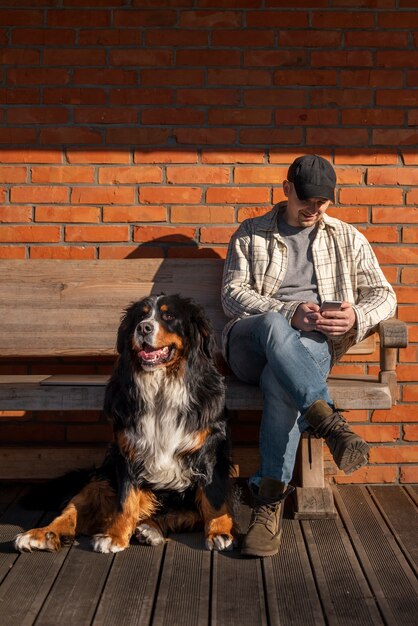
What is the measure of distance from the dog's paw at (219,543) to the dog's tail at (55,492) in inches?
26.7

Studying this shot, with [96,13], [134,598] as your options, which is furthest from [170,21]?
[134,598]

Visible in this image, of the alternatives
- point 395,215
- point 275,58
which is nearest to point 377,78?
point 275,58

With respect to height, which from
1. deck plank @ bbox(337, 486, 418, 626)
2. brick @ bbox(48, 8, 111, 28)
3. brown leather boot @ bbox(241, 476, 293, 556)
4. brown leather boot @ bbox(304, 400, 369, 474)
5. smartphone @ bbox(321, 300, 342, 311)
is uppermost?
brick @ bbox(48, 8, 111, 28)

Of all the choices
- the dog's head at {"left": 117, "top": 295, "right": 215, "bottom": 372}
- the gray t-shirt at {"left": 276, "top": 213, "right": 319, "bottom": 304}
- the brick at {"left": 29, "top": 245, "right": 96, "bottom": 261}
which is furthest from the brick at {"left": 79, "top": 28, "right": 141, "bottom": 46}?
the dog's head at {"left": 117, "top": 295, "right": 215, "bottom": 372}

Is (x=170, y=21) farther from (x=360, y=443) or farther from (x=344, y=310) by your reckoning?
(x=360, y=443)

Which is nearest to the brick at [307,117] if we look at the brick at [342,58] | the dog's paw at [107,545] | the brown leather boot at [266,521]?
the brick at [342,58]

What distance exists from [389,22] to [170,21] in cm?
114

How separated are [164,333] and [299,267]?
1020 mm

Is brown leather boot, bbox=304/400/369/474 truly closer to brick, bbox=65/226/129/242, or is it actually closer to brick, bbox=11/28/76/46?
brick, bbox=65/226/129/242

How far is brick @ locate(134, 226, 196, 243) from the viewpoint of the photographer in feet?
14.8

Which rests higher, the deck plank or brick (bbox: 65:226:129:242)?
brick (bbox: 65:226:129:242)

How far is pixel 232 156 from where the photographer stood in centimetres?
447

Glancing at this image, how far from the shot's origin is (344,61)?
4441mm

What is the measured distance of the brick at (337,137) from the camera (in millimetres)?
4461
